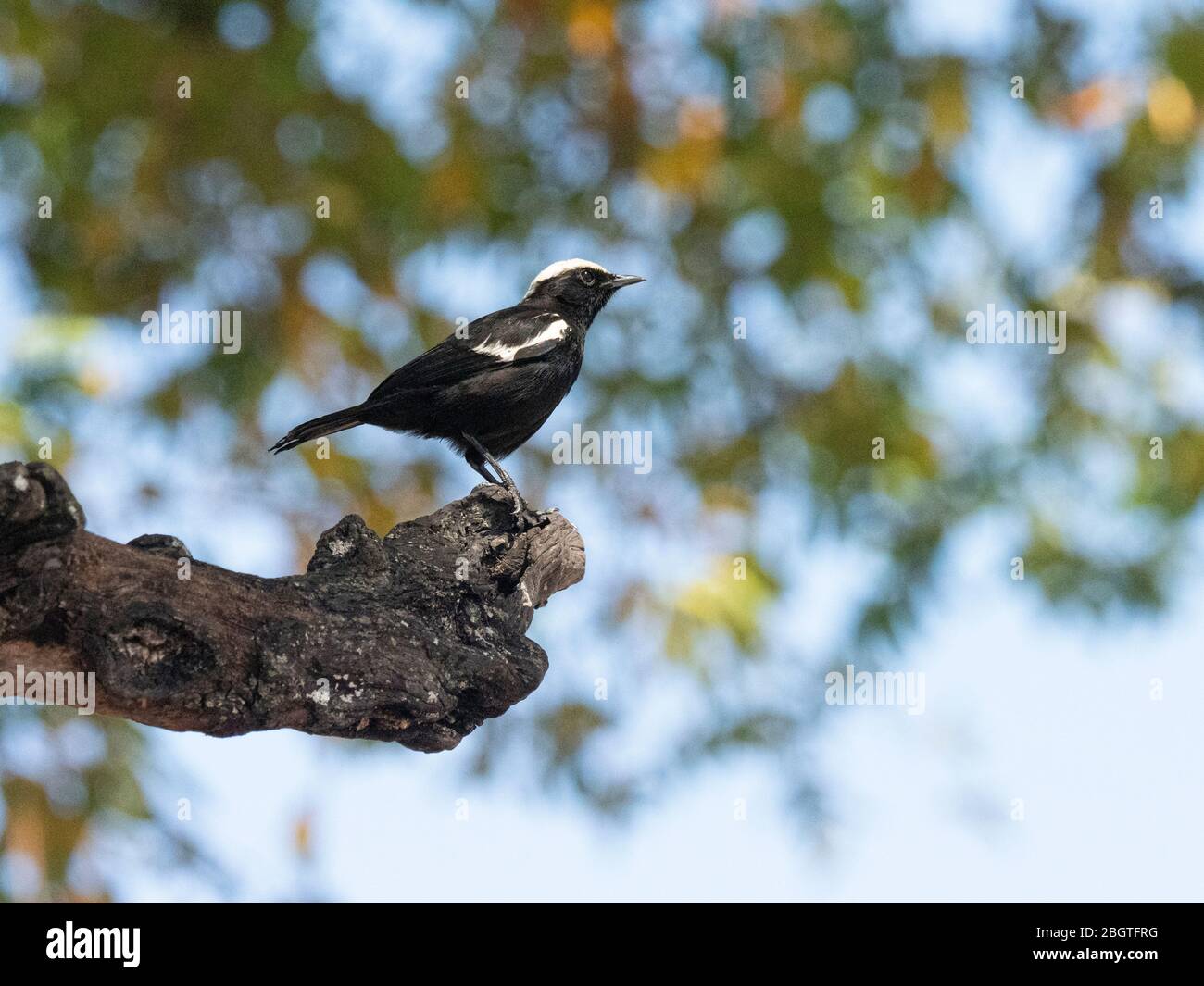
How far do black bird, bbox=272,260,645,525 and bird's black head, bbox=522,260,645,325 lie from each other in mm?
351

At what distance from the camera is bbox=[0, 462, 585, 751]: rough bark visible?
322 centimetres

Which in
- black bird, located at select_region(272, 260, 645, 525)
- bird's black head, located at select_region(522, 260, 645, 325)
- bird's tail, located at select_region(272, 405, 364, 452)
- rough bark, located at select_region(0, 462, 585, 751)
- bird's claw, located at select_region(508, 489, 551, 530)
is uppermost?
bird's black head, located at select_region(522, 260, 645, 325)

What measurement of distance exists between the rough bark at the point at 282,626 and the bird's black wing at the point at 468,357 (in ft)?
4.26

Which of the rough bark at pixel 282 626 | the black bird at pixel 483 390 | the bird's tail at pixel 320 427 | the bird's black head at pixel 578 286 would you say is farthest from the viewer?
the bird's black head at pixel 578 286

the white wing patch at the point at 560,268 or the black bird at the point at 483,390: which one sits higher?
the white wing patch at the point at 560,268

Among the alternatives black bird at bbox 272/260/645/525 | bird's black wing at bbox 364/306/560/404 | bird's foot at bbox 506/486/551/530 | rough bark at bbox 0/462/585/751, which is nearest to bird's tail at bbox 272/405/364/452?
black bird at bbox 272/260/645/525

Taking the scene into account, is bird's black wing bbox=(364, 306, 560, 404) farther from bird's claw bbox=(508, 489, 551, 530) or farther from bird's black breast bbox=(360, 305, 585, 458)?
bird's claw bbox=(508, 489, 551, 530)

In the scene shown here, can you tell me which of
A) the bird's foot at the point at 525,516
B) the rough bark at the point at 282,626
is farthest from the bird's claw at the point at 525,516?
the rough bark at the point at 282,626

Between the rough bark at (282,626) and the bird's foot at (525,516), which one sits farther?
the bird's foot at (525,516)

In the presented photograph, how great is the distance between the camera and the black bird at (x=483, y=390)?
5.69 metres

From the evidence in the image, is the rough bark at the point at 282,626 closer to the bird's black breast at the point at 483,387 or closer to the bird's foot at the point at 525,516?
the bird's foot at the point at 525,516

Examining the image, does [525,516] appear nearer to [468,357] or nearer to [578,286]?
[468,357]

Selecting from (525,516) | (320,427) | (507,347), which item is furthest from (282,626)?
(507,347)

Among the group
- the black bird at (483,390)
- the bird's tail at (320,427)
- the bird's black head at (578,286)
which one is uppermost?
the bird's black head at (578,286)
